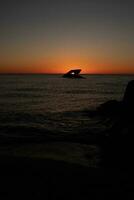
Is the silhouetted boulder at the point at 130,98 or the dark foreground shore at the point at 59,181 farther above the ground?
the silhouetted boulder at the point at 130,98

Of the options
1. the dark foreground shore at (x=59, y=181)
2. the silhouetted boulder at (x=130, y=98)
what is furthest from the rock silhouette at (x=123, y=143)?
the dark foreground shore at (x=59, y=181)

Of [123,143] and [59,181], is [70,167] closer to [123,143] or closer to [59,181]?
[59,181]

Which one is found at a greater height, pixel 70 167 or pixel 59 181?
pixel 59 181

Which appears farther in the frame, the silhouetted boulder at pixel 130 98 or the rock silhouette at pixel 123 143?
the silhouetted boulder at pixel 130 98

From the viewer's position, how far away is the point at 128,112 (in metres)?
15.6

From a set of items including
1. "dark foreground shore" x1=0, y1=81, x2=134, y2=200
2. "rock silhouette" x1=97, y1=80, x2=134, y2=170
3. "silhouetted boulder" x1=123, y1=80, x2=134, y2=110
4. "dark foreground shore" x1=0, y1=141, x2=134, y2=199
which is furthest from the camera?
"silhouetted boulder" x1=123, y1=80, x2=134, y2=110

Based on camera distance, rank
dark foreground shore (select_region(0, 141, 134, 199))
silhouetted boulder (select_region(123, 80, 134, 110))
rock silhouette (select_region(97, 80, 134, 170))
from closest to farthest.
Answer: dark foreground shore (select_region(0, 141, 134, 199))
rock silhouette (select_region(97, 80, 134, 170))
silhouetted boulder (select_region(123, 80, 134, 110))

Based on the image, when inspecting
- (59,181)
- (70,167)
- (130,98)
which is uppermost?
(130,98)

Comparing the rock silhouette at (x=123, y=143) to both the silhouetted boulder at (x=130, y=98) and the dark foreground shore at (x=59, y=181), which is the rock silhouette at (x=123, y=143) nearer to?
the silhouetted boulder at (x=130, y=98)

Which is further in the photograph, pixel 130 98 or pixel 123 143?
pixel 130 98

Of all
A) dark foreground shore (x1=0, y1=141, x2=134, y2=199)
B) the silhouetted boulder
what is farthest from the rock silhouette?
dark foreground shore (x1=0, y1=141, x2=134, y2=199)

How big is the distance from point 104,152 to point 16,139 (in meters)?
5.48

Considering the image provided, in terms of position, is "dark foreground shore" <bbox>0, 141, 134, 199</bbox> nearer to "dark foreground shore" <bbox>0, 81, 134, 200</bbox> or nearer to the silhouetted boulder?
"dark foreground shore" <bbox>0, 81, 134, 200</bbox>

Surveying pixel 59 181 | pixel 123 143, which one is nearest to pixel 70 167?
pixel 59 181
